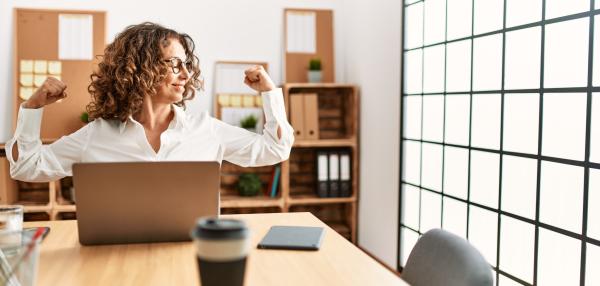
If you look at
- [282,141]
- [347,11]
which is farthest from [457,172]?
[347,11]

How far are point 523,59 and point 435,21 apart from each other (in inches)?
37.6

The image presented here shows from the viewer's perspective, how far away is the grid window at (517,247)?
2.62m

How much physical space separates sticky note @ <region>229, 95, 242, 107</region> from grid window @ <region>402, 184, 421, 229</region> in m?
1.41

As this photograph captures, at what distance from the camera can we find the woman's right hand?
1930 mm

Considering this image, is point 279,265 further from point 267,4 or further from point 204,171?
point 267,4

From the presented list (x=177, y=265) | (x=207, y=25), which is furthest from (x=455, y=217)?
(x=207, y=25)

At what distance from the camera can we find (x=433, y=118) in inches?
139

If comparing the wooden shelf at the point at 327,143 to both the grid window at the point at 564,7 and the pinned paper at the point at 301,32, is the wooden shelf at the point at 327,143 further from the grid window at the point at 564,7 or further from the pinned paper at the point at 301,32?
the grid window at the point at 564,7

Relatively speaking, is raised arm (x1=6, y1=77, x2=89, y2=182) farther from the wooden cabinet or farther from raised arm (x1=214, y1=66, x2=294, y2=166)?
the wooden cabinet

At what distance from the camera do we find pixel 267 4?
4.62 metres

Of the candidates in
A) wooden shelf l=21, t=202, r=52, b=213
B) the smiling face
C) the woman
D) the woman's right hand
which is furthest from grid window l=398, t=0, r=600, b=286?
wooden shelf l=21, t=202, r=52, b=213

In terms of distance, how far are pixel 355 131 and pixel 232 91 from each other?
981 mm

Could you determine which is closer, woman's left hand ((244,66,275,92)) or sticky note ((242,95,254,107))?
woman's left hand ((244,66,275,92))

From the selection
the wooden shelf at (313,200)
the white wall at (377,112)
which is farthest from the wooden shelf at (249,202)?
the white wall at (377,112)
